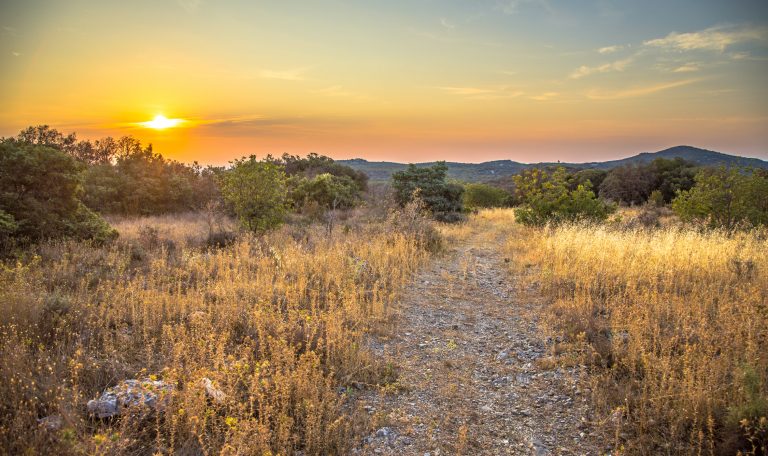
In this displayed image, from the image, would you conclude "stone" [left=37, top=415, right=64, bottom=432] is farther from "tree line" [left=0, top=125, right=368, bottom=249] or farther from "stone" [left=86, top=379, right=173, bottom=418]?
"tree line" [left=0, top=125, right=368, bottom=249]

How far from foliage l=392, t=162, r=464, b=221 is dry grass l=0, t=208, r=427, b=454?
42.2ft

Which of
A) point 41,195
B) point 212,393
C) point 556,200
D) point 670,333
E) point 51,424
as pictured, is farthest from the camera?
point 556,200

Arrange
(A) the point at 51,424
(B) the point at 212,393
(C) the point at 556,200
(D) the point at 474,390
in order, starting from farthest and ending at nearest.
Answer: (C) the point at 556,200, (D) the point at 474,390, (B) the point at 212,393, (A) the point at 51,424

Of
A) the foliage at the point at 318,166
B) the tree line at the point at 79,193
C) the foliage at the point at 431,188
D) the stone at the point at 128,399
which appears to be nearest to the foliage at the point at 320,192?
the tree line at the point at 79,193

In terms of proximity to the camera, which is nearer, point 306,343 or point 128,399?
point 128,399

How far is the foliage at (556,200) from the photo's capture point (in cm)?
1584

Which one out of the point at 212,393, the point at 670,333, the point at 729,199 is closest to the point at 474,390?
the point at 670,333

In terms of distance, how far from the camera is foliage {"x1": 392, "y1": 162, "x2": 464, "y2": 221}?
22.6 m

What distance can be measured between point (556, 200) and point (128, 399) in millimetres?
15896

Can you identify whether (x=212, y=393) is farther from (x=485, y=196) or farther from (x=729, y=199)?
(x=485, y=196)

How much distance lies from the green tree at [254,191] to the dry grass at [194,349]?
296 centimetres

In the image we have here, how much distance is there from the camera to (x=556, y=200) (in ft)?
52.9

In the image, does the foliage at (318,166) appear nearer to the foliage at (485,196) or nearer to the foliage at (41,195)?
the foliage at (485,196)

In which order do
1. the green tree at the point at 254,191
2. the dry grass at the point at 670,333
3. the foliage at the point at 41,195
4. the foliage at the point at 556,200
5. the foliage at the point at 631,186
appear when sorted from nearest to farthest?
the dry grass at the point at 670,333 < the foliage at the point at 41,195 < the green tree at the point at 254,191 < the foliage at the point at 556,200 < the foliage at the point at 631,186
